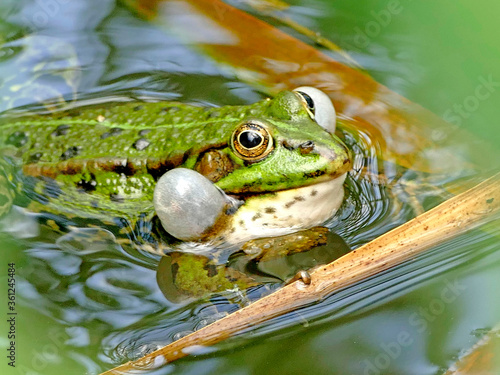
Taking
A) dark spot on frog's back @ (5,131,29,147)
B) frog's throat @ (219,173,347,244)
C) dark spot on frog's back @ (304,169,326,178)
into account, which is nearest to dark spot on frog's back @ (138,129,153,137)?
frog's throat @ (219,173,347,244)

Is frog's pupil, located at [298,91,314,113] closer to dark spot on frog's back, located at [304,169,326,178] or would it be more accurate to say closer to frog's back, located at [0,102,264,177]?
frog's back, located at [0,102,264,177]

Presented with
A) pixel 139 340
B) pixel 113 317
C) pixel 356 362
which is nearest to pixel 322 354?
pixel 356 362

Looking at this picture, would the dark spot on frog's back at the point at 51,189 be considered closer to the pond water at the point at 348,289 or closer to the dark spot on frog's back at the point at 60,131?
the pond water at the point at 348,289

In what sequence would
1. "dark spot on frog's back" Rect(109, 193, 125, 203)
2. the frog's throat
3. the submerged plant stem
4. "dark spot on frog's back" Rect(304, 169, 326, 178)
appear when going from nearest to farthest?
the submerged plant stem < "dark spot on frog's back" Rect(304, 169, 326, 178) < the frog's throat < "dark spot on frog's back" Rect(109, 193, 125, 203)

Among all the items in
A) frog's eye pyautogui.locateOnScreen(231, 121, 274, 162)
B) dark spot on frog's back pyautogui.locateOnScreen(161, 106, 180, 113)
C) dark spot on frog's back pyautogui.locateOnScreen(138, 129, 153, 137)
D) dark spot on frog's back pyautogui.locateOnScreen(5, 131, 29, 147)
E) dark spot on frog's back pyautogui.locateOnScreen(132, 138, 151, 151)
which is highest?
frog's eye pyautogui.locateOnScreen(231, 121, 274, 162)

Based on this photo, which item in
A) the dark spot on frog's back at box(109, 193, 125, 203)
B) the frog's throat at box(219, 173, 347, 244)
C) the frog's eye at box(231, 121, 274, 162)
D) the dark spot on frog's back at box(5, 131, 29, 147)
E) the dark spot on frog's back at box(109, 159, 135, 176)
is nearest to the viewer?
the frog's eye at box(231, 121, 274, 162)

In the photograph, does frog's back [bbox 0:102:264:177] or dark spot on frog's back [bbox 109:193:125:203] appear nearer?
frog's back [bbox 0:102:264:177]

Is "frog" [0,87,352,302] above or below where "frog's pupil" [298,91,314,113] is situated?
below

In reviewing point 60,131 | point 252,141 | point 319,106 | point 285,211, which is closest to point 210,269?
point 285,211

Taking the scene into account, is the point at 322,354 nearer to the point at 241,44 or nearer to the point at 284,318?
the point at 284,318
